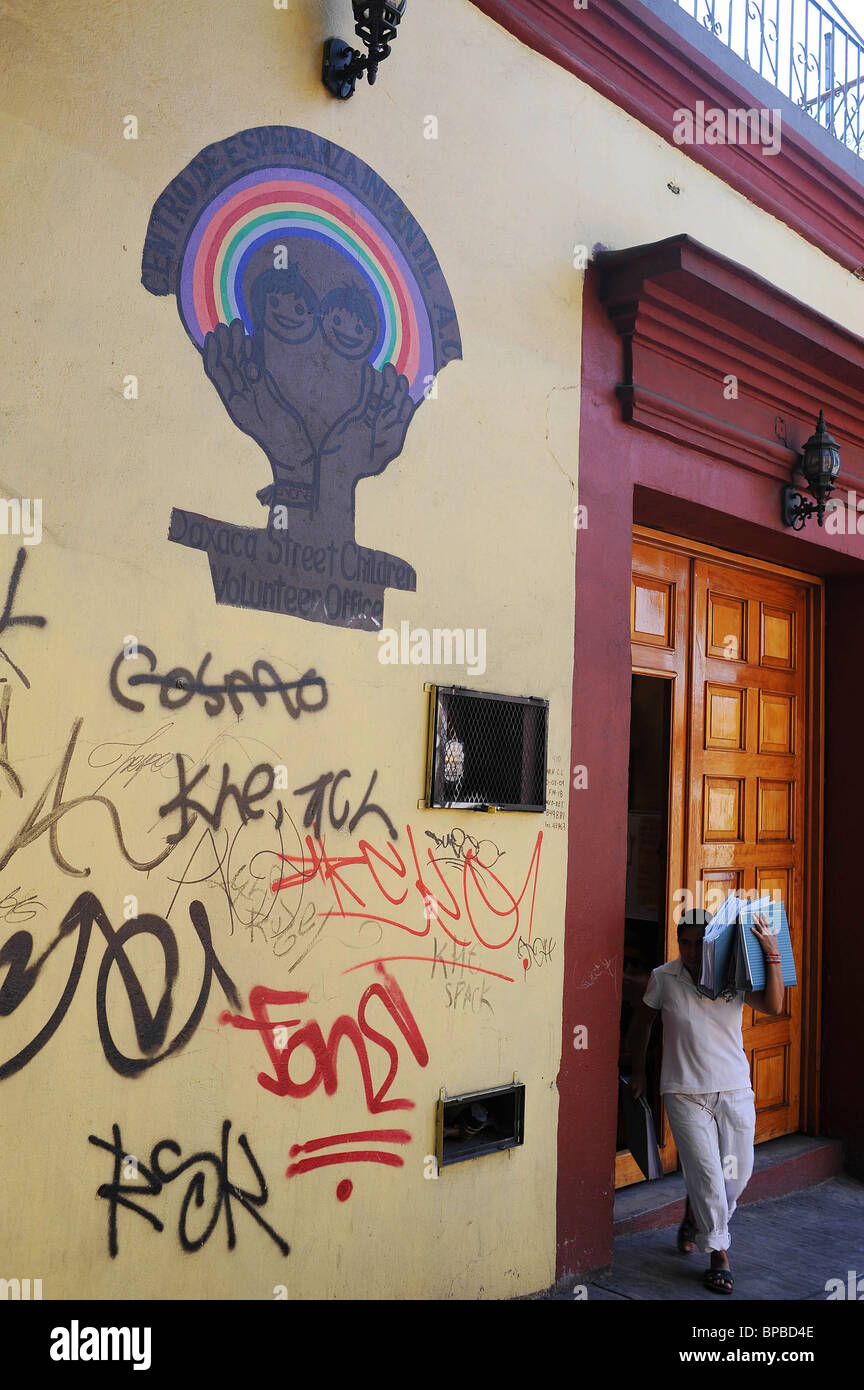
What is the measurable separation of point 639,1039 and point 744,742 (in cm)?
183

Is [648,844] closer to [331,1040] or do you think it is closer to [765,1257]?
[765,1257]

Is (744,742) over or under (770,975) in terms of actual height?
over

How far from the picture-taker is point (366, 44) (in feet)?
11.7

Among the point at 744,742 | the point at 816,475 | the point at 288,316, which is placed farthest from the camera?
the point at 744,742

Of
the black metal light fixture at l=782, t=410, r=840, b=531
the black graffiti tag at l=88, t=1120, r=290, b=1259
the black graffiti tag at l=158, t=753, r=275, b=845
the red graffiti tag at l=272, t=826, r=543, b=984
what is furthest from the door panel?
the black graffiti tag at l=88, t=1120, r=290, b=1259

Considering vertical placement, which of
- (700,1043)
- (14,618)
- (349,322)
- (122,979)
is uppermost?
(349,322)

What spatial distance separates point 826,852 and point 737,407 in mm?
2727

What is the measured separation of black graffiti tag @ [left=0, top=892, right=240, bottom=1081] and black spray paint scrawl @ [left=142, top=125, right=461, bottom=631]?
951 millimetres

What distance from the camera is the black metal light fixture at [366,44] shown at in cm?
346

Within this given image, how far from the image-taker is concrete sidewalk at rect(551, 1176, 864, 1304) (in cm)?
439

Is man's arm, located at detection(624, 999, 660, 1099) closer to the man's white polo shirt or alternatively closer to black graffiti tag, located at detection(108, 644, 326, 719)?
the man's white polo shirt

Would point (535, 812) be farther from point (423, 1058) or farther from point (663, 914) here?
point (663, 914)

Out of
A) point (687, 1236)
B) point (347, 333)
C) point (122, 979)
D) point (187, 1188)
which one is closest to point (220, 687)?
point (122, 979)

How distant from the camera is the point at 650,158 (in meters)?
5.01
